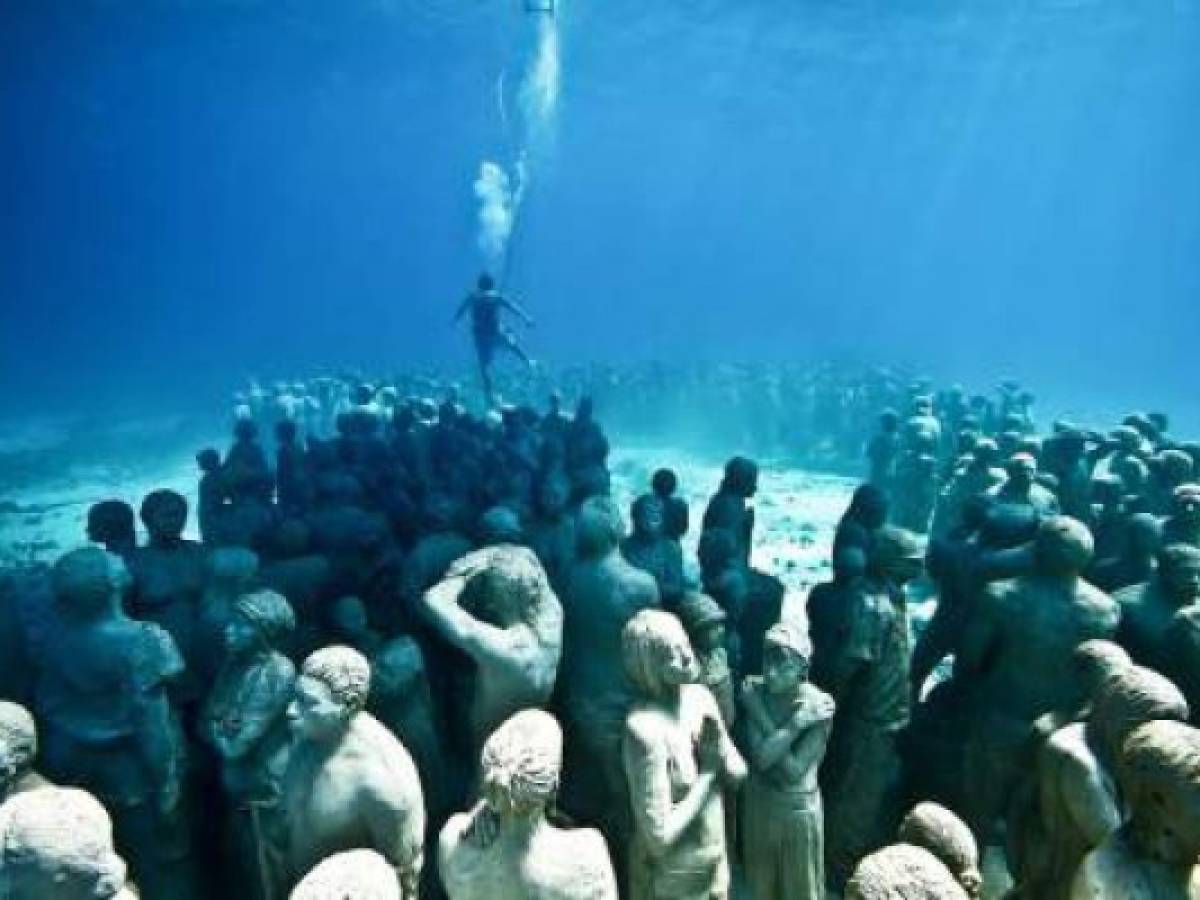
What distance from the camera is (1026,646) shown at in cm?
525

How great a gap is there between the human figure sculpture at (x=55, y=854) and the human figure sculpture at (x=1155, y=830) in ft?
9.61

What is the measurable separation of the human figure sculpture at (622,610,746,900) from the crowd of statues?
0.5 inches

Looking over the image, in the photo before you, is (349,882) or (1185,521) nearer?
(349,882)

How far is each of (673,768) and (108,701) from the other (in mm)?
2757

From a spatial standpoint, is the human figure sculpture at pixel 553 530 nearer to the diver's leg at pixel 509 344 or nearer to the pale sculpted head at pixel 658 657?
the pale sculpted head at pixel 658 657

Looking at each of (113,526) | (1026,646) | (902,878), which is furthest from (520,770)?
(113,526)

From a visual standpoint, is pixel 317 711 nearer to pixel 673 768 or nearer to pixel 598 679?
pixel 673 768

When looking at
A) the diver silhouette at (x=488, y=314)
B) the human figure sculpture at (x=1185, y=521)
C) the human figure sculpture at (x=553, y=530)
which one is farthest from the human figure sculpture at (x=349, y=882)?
the diver silhouette at (x=488, y=314)

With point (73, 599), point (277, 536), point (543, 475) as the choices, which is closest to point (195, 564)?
point (277, 536)

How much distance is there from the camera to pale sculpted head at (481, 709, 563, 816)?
10.0 feet

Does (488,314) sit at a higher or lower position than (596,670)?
higher

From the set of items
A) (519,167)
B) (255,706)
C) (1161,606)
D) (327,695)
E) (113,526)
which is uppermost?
(519,167)

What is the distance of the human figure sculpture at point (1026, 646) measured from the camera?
518 centimetres

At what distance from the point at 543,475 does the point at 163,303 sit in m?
112
